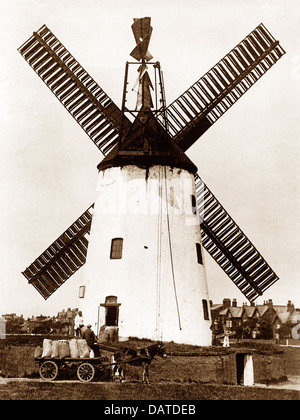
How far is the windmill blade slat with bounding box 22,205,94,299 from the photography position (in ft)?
65.4

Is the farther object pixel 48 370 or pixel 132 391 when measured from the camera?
pixel 48 370

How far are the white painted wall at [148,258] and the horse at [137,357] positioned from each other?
166 cm

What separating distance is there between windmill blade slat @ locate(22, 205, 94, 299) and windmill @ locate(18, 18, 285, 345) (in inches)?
1.6

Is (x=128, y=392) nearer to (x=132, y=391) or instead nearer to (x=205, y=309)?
(x=132, y=391)

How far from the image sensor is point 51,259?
2000 centimetres

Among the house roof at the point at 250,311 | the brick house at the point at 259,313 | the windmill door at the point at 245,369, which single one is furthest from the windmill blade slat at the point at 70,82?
the house roof at the point at 250,311

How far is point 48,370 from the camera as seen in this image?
13.8m

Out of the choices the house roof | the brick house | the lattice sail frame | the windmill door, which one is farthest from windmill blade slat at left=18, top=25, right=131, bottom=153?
the house roof

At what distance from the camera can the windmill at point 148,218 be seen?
16641 millimetres

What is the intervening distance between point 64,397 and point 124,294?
5497 millimetres

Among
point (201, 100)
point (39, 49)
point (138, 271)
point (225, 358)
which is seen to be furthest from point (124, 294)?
point (39, 49)

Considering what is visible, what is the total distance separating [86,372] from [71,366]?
0.56 meters

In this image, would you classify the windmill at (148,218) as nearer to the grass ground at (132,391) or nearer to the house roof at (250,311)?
the grass ground at (132,391)

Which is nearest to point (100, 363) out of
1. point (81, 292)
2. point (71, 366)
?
point (71, 366)
